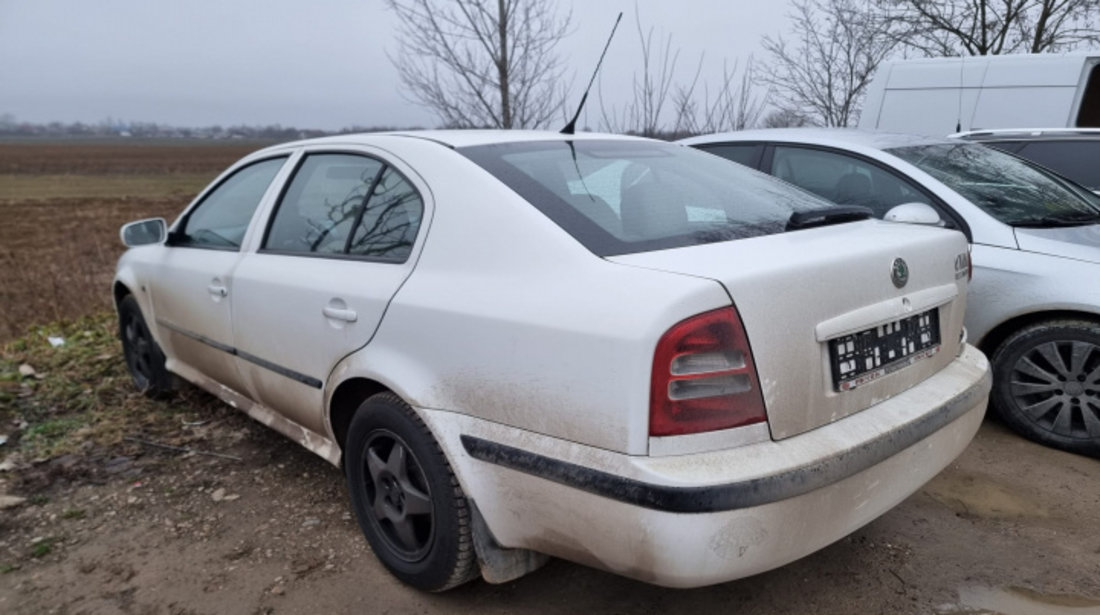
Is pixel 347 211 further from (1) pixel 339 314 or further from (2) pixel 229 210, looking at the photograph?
(2) pixel 229 210

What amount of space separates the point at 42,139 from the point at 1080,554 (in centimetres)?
11063

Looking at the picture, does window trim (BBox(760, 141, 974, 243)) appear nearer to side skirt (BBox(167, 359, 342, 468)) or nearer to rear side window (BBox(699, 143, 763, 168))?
rear side window (BBox(699, 143, 763, 168))

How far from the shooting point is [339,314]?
2.60 m

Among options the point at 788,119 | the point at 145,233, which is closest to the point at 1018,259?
the point at 145,233

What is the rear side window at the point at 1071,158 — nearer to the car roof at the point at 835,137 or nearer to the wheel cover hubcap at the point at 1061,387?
the car roof at the point at 835,137

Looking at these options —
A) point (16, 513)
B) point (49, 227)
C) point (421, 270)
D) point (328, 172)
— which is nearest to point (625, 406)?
point (421, 270)

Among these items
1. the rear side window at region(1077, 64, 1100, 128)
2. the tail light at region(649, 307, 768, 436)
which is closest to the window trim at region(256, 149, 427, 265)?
the tail light at region(649, 307, 768, 436)

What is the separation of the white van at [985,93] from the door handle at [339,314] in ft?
21.3

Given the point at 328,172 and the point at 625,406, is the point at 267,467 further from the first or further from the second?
the point at 625,406

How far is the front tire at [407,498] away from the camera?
2307 mm

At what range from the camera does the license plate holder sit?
206 cm

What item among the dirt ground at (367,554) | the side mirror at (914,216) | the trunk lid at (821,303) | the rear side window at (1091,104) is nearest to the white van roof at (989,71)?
the rear side window at (1091,104)

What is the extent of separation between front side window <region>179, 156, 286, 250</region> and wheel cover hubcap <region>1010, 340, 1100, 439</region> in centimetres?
347

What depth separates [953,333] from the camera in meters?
2.56
